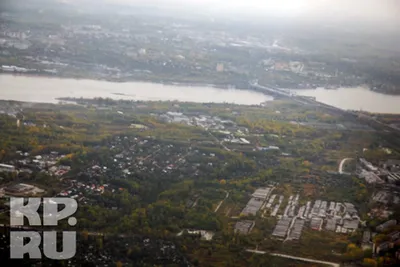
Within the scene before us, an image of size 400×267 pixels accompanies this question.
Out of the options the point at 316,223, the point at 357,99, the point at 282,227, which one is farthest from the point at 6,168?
the point at 357,99

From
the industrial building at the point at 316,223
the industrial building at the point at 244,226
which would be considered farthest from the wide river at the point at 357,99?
the industrial building at the point at 244,226

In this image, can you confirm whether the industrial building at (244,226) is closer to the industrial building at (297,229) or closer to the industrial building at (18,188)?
the industrial building at (297,229)

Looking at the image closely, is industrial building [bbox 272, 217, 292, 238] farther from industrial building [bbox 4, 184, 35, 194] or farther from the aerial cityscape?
industrial building [bbox 4, 184, 35, 194]

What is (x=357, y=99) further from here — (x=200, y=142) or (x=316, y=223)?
(x=316, y=223)

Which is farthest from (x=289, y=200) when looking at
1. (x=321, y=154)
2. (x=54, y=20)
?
(x=54, y=20)

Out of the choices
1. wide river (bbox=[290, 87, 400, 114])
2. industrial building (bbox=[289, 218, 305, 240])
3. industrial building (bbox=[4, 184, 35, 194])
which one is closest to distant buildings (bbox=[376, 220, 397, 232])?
industrial building (bbox=[289, 218, 305, 240])
